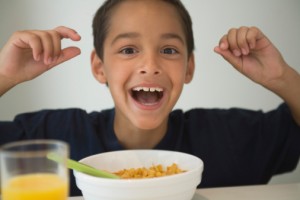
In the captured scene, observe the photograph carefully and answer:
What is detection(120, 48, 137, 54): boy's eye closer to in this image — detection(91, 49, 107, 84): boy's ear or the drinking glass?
detection(91, 49, 107, 84): boy's ear

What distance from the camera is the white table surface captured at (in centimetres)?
76

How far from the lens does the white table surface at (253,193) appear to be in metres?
0.76

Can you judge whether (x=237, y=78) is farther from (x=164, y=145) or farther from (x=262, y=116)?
(x=164, y=145)

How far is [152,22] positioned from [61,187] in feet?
1.88

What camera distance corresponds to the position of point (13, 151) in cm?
49

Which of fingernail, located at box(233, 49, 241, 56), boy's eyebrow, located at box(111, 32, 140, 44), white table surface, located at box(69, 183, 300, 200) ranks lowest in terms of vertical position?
white table surface, located at box(69, 183, 300, 200)

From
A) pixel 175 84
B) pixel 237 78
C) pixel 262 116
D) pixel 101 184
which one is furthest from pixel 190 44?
pixel 237 78

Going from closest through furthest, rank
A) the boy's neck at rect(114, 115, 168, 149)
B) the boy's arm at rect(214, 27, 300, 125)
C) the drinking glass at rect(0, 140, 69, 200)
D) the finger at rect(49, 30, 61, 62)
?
the drinking glass at rect(0, 140, 69, 200) < the finger at rect(49, 30, 61, 62) < the boy's arm at rect(214, 27, 300, 125) < the boy's neck at rect(114, 115, 168, 149)

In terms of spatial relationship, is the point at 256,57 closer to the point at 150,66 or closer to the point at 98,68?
the point at 150,66

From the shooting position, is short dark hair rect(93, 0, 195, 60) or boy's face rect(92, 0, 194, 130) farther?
short dark hair rect(93, 0, 195, 60)

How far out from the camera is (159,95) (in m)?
1.03

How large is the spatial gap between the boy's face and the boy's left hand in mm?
131

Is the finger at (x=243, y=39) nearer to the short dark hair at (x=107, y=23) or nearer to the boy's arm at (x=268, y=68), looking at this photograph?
the boy's arm at (x=268, y=68)

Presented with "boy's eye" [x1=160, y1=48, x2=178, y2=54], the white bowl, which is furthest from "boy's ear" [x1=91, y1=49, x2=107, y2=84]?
the white bowl
